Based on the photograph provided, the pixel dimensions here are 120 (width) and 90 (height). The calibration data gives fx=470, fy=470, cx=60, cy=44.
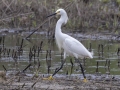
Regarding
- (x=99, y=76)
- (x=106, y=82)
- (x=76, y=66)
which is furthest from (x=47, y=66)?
(x=106, y=82)

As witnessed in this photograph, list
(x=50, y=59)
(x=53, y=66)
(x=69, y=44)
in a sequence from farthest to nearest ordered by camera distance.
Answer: (x=50, y=59) < (x=53, y=66) < (x=69, y=44)

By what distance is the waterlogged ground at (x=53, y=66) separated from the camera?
839 centimetres

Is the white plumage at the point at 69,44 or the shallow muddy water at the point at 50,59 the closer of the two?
the white plumage at the point at 69,44

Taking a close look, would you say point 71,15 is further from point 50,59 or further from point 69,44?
point 69,44

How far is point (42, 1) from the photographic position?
19188mm

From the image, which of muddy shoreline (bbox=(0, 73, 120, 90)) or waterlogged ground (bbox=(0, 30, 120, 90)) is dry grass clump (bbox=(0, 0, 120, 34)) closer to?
waterlogged ground (bbox=(0, 30, 120, 90))

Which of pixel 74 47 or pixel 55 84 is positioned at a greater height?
pixel 74 47

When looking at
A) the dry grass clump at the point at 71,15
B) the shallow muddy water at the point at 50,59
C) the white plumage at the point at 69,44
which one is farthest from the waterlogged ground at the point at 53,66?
the dry grass clump at the point at 71,15

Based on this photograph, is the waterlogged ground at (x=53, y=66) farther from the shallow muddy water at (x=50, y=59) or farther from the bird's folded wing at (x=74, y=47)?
the bird's folded wing at (x=74, y=47)

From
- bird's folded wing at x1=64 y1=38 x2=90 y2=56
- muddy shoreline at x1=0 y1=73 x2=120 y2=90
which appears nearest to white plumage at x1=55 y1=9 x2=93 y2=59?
bird's folded wing at x1=64 y1=38 x2=90 y2=56

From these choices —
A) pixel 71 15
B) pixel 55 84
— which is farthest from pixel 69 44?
pixel 71 15

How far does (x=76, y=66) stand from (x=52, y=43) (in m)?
3.76

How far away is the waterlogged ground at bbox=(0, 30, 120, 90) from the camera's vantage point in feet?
27.5

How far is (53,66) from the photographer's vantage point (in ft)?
36.8
